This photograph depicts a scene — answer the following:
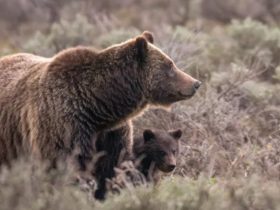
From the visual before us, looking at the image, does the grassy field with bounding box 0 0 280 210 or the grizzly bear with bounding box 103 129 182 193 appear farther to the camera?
the grizzly bear with bounding box 103 129 182 193

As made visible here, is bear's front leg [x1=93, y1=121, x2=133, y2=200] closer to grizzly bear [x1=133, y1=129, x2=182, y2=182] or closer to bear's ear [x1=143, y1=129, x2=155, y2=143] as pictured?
grizzly bear [x1=133, y1=129, x2=182, y2=182]

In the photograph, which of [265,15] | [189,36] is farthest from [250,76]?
[265,15]

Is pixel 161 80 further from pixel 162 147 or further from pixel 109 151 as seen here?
pixel 162 147

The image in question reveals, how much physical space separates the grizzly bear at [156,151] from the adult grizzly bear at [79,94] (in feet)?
3.18

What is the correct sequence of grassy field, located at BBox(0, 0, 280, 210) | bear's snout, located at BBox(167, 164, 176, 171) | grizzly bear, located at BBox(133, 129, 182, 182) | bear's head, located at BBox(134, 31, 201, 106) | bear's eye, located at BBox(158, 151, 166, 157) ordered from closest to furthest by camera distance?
grassy field, located at BBox(0, 0, 280, 210), bear's head, located at BBox(134, 31, 201, 106), bear's snout, located at BBox(167, 164, 176, 171), grizzly bear, located at BBox(133, 129, 182, 182), bear's eye, located at BBox(158, 151, 166, 157)

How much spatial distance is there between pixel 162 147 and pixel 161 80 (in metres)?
1.50

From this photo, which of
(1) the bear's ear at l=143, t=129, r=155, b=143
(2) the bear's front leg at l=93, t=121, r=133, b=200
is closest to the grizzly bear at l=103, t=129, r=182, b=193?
(1) the bear's ear at l=143, t=129, r=155, b=143

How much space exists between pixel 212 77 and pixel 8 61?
4.96m

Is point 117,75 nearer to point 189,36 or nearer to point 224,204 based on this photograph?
point 224,204

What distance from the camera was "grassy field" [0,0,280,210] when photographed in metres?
6.91

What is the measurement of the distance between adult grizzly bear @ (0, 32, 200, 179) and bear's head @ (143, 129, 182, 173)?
101cm

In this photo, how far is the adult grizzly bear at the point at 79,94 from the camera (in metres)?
8.52

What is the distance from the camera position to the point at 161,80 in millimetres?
9109

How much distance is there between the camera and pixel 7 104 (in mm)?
9008
